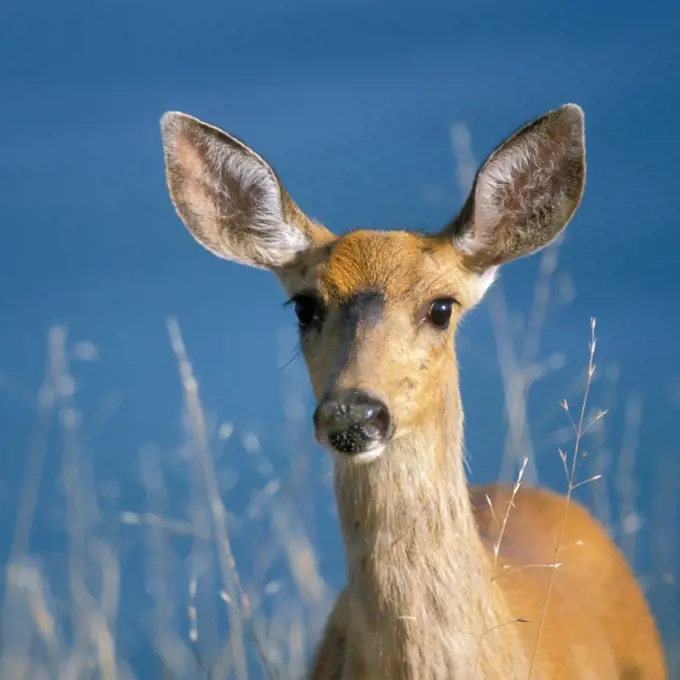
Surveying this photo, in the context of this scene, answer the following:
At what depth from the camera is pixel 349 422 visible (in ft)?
14.1

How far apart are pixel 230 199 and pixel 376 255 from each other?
0.70 m

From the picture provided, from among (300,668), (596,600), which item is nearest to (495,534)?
(596,600)

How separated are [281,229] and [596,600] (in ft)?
5.40

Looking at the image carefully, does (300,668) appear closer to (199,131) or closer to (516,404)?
(516,404)

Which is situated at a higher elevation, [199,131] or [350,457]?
[199,131]

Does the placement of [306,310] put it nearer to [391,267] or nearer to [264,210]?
[391,267]

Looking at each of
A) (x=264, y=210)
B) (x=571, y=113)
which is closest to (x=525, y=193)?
(x=571, y=113)

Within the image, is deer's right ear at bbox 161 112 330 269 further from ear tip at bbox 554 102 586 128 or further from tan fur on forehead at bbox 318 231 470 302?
ear tip at bbox 554 102 586 128

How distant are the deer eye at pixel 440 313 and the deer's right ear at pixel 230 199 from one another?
0.59 meters

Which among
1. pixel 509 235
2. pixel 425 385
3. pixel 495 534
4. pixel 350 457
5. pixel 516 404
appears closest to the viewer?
pixel 350 457

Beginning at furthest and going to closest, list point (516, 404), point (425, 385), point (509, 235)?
1. point (516, 404)
2. point (509, 235)
3. point (425, 385)

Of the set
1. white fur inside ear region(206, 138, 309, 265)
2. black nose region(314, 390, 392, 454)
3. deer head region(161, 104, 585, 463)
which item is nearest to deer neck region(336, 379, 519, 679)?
deer head region(161, 104, 585, 463)

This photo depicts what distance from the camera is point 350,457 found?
4398 mm

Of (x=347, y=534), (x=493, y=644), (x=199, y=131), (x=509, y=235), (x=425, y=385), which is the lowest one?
(x=493, y=644)
